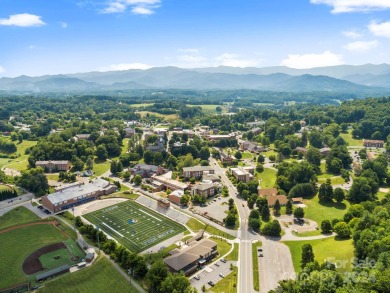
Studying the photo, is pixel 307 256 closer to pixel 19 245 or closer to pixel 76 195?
pixel 19 245

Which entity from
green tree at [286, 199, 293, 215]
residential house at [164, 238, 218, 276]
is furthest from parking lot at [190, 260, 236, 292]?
green tree at [286, 199, 293, 215]

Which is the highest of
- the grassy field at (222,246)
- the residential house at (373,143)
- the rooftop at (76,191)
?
the residential house at (373,143)

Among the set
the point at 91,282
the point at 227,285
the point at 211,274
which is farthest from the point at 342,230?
the point at 91,282

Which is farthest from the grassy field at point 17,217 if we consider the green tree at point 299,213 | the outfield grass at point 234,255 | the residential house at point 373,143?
the residential house at point 373,143

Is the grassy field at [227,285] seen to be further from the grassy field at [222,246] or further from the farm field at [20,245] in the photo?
the farm field at [20,245]

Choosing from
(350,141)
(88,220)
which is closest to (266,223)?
(88,220)
